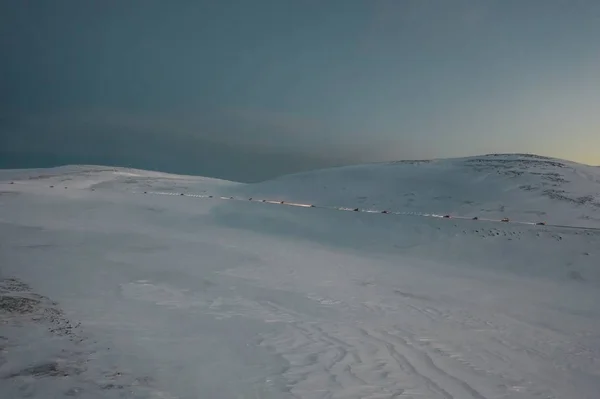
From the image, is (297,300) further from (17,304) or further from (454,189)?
(454,189)

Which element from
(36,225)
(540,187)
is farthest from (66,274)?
(540,187)

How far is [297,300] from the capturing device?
377 inches

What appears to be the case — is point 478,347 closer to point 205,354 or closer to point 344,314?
point 344,314

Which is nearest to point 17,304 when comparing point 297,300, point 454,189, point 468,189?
point 297,300

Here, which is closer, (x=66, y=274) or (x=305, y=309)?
(x=305, y=309)

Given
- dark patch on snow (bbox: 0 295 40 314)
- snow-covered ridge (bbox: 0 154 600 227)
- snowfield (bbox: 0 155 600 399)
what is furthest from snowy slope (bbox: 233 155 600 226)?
A: dark patch on snow (bbox: 0 295 40 314)

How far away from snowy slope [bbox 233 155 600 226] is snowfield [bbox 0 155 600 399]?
231mm

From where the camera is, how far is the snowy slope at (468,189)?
69.9ft

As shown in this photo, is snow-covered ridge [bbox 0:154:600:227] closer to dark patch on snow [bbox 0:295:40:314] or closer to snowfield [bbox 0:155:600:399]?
snowfield [bbox 0:155:600:399]

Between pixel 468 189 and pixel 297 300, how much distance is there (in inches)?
768

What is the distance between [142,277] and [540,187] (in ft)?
77.8

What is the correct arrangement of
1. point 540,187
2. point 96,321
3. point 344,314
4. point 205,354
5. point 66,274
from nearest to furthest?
point 205,354 < point 96,321 < point 344,314 < point 66,274 < point 540,187

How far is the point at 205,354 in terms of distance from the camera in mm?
6230

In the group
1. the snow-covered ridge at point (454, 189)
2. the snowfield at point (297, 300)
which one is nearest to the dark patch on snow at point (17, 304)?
the snowfield at point (297, 300)
